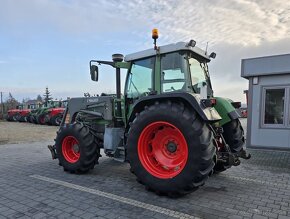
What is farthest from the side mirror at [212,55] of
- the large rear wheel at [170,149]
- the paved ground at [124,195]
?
the paved ground at [124,195]

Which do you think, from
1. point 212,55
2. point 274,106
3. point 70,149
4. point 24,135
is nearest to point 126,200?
point 70,149

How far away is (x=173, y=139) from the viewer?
4543mm

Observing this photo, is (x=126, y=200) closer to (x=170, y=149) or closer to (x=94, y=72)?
(x=170, y=149)

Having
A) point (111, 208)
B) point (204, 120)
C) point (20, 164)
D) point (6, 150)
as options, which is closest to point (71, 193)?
point (111, 208)

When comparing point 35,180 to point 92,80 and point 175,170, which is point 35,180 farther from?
point 175,170

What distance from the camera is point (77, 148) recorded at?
595cm

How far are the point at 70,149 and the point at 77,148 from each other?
26 cm

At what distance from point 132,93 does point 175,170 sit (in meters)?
1.83

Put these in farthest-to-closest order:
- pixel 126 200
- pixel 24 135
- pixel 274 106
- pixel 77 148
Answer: pixel 24 135
pixel 274 106
pixel 77 148
pixel 126 200

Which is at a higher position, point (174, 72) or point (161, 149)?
point (174, 72)

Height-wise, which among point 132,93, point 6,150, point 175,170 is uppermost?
point 132,93

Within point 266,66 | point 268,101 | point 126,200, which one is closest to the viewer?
point 126,200

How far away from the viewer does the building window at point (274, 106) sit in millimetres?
9203

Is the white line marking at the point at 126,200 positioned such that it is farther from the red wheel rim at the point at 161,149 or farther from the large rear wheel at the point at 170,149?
the red wheel rim at the point at 161,149
